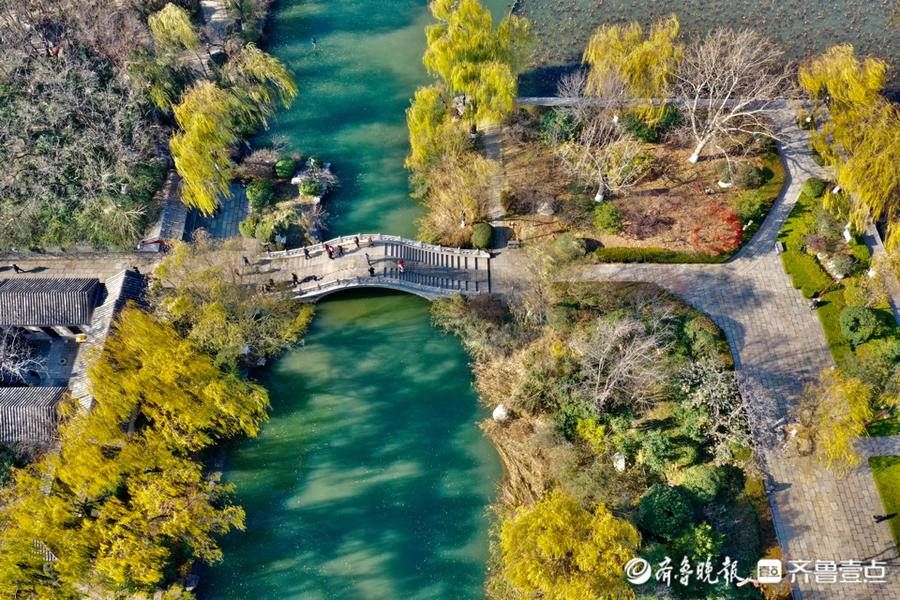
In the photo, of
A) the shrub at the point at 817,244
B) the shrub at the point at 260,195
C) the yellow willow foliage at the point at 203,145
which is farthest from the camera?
the shrub at the point at 260,195

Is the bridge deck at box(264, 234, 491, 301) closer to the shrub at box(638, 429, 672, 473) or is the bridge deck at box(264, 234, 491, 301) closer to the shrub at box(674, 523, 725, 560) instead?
the shrub at box(638, 429, 672, 473)

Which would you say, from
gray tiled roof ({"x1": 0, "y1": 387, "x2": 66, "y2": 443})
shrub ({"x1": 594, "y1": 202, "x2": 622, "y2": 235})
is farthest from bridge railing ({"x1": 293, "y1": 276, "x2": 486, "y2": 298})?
gray tiled roof ({"x1": 0, "y1": 387, "x2": 66, "y2": 443})

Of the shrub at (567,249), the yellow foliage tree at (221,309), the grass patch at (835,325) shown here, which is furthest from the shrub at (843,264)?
the yellow foliage tree at (221,309)

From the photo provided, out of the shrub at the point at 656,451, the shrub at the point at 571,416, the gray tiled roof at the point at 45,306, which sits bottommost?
the shrub at the point at 656,451

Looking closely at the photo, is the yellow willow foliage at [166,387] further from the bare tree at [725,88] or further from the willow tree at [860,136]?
the willow tree at [860,136]

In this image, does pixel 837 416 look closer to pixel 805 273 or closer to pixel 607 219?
pixel 805 273
